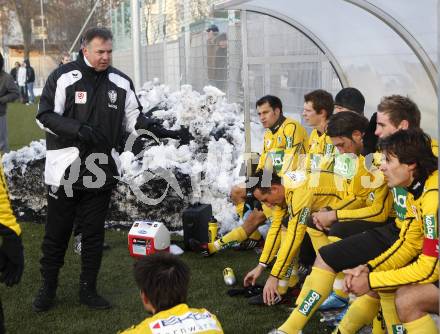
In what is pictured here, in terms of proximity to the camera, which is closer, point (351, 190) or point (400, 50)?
point (351, 190)

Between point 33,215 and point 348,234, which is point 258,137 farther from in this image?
point 348,234

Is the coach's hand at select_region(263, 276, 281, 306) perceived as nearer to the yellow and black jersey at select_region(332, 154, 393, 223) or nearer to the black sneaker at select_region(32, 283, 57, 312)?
the yellow and black jersey at select_region(332, 154, 393, 223)

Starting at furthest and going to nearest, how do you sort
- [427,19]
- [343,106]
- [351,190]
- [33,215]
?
1. [33,215]
2. [343,106]
3. [427,19]
4. [351,190]

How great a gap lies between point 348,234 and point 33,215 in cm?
440

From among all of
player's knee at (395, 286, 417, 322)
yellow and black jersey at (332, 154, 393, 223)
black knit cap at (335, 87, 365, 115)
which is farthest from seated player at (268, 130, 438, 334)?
black knit cap at (335, 87, 365, 115)

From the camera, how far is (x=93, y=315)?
4.28 m

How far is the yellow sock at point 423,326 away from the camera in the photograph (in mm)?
2816

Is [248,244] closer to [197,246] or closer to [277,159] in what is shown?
[197,246]

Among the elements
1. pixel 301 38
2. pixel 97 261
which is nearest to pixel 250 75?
pixel 301 38

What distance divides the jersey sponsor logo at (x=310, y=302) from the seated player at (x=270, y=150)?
205 cm

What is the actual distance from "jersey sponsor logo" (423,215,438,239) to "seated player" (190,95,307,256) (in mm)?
2701

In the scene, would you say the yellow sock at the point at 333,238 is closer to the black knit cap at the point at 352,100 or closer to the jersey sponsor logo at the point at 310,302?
the jersey sponsor logo at the point at 310,302

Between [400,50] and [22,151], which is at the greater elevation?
[400,50]

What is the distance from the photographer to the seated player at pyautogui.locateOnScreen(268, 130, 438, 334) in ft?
9.69
